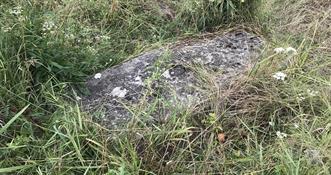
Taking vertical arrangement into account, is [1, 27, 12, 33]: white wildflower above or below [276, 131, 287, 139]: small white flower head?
above

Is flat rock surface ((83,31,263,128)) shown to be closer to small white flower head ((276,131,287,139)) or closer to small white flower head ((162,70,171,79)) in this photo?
small white flower head ((162,70,171,79))

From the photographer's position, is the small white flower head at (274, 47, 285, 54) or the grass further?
the small white flower head at (274, 47, 285, 54)

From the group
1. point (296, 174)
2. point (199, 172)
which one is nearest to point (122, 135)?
point (199, 172)

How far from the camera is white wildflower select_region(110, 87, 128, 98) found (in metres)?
2.38

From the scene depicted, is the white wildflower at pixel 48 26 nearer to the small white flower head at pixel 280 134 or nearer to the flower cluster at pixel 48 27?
the flower cluster at pixel 48 27

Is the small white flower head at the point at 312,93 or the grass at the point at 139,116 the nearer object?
the grass at the point at 139,116

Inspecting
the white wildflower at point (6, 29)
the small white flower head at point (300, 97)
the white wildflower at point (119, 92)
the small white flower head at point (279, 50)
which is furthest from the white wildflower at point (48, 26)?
the small white flower head at point (300, 97)

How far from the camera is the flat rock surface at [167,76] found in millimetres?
2289

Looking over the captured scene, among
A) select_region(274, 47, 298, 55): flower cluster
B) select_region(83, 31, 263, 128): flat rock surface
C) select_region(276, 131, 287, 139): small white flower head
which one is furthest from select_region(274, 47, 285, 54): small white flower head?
select_region(276, 131, 287, 139): small white flower head

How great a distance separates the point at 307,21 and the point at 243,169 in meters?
1.74

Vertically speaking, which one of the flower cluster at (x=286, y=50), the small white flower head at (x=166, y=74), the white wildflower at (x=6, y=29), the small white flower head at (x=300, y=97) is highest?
the white wildflower at (x=6, y=29)

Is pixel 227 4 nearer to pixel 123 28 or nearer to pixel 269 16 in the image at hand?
pixel 269 16

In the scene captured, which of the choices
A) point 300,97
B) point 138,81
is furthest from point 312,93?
point 138,81

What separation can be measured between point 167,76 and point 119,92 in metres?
0.28
